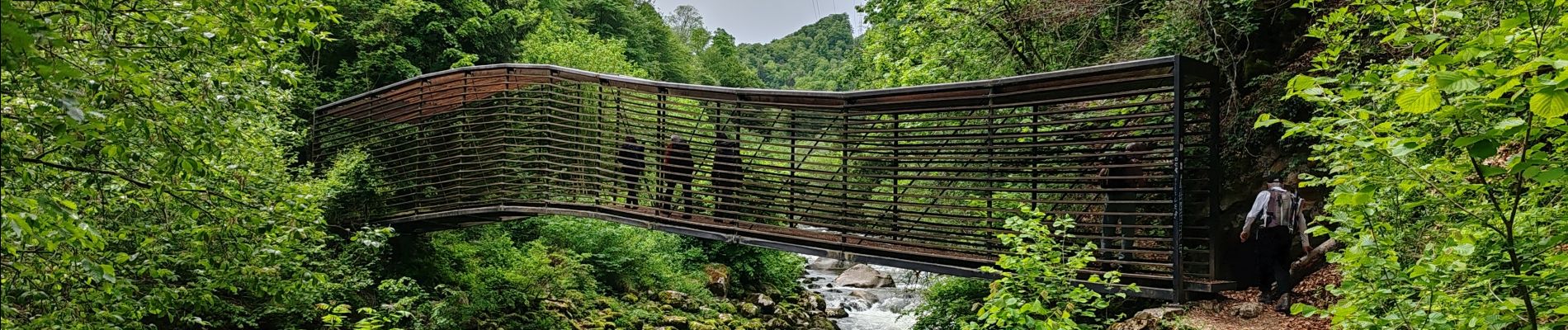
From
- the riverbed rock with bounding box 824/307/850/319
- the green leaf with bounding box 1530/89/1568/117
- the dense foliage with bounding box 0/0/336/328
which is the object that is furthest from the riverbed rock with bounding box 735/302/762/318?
the green leaf with bounding box 1530/89/1568/117

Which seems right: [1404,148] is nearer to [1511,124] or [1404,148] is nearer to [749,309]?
[1511,124]

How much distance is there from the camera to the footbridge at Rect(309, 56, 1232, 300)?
5.30 meters

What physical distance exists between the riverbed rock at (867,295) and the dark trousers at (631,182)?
308 inches

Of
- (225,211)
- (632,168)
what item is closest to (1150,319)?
(632,168)

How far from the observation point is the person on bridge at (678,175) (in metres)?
7.46

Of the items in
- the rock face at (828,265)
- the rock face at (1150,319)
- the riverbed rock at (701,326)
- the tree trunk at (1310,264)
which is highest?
the tree trunk at (1310,264)

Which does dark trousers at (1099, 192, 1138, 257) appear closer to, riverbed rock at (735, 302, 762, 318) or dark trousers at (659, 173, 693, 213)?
dark trousers at (659, 173, 693, 213)

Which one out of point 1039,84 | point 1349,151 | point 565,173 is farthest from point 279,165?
point 1349,151

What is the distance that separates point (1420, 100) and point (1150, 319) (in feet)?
15.1

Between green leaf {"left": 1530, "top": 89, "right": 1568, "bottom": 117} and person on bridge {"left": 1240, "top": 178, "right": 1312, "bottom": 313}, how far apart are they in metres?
4.76

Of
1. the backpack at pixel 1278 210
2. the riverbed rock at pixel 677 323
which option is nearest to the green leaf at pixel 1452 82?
the backpack at pixel 1278 210

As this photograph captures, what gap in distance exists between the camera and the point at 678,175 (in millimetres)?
7504

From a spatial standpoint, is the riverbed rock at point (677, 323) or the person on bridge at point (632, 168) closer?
the person on bridge at point (632, 168)

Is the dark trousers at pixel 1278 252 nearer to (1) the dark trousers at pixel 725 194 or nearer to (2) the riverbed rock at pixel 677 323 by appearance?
(1) the dark trousers at pixel 725 194
